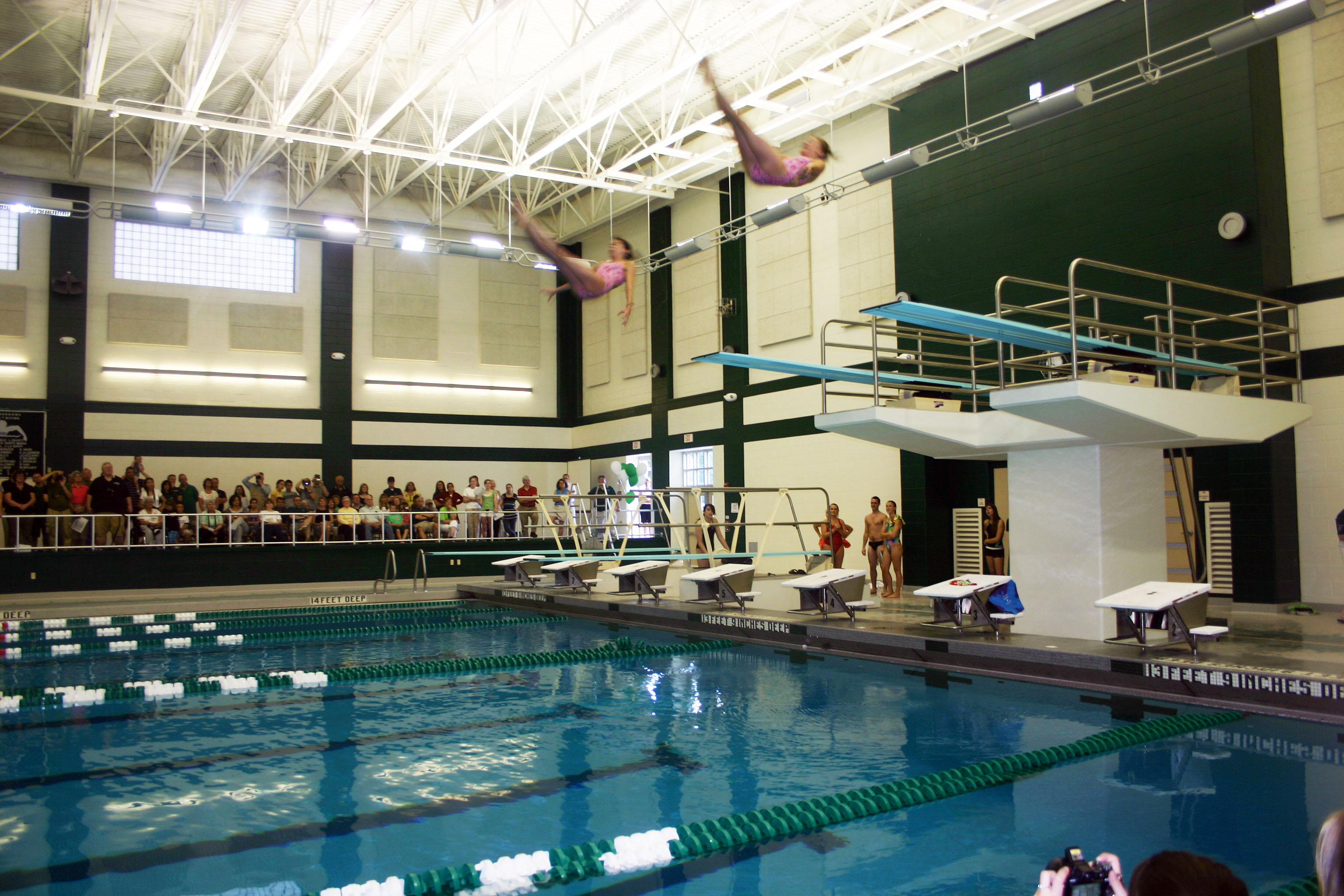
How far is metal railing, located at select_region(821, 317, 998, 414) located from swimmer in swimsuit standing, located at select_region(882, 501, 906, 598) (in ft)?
6.04

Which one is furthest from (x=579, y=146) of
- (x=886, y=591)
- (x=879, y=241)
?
(x=886, y=591)

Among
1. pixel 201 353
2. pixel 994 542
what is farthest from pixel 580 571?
pixel 201 353

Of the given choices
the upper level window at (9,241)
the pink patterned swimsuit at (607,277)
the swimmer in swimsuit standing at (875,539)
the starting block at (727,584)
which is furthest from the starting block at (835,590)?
the upper level window at (9,241)

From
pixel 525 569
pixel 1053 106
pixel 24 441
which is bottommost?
pixel 525 569

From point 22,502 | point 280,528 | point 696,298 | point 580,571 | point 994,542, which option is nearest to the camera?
point 994,542

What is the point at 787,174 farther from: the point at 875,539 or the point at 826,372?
the point at 875,539

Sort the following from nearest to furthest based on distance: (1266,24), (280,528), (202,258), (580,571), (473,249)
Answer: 1. (1266,24)
2. (580,571)
3. (280,528)
4. (473,249)
5. (202,258)

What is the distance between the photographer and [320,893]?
303 cm

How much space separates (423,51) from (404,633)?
29.9 ft

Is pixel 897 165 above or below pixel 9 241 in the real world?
below

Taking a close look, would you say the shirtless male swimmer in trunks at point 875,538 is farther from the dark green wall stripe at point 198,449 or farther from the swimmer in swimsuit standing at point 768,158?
the dark green wall stripe at point 198,449

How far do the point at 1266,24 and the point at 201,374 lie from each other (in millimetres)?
20127

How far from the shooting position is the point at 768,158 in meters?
9.70

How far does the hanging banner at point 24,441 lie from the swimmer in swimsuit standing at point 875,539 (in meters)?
16.2
